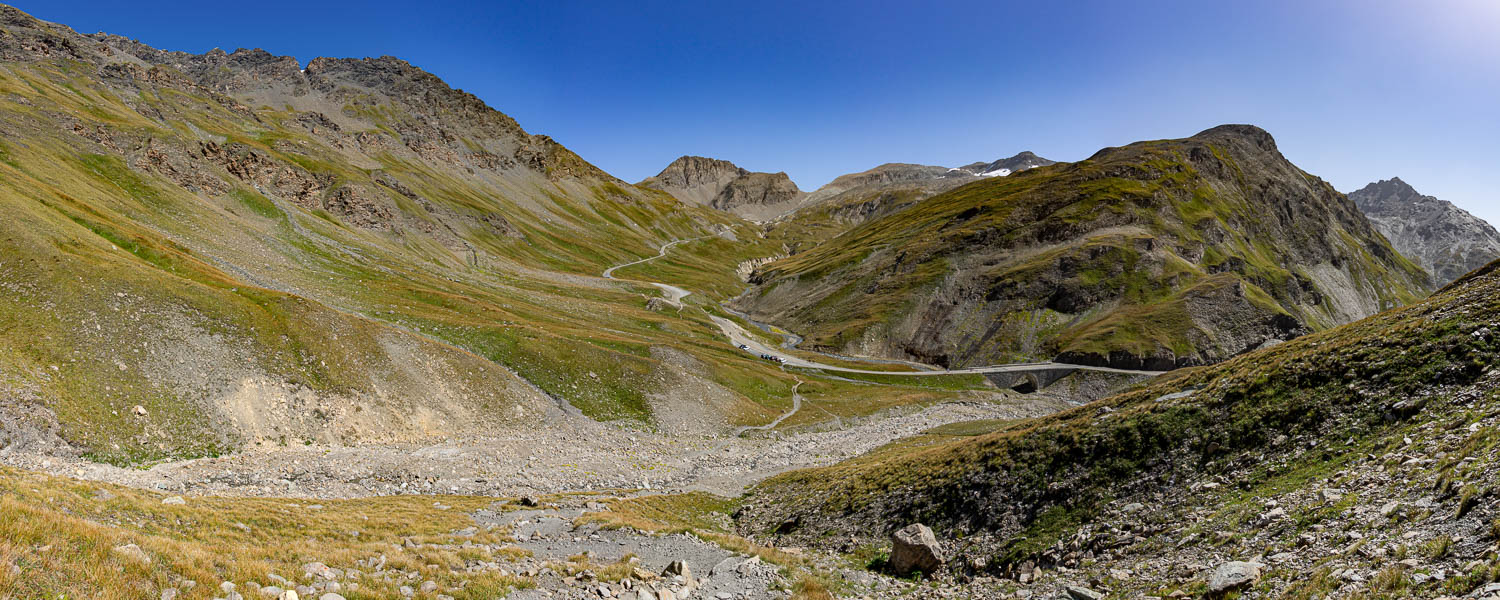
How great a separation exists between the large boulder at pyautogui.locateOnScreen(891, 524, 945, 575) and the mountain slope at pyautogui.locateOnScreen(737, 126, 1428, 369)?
94972mm

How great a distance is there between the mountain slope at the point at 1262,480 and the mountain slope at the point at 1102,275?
87.3m

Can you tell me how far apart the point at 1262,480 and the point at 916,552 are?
39.2 ft

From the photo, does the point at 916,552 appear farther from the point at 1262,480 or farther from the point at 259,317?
the point at 259,317

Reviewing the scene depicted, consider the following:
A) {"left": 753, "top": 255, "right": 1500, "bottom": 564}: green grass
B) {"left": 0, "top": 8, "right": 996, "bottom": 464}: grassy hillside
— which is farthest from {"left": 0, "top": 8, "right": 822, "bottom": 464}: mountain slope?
{"left": 753, "top": 255, "right": 1500, "bottom": 564}: green grass

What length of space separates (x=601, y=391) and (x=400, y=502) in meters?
28.2

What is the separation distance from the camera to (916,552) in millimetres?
22906

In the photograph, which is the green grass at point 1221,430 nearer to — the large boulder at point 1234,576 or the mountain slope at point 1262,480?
the mountain slope at point 1262,480

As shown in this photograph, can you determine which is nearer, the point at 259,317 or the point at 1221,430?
the point at 1221,430

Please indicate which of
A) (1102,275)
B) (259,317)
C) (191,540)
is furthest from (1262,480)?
(1102,275)

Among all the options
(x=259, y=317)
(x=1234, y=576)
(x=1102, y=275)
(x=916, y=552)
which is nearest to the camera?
(x=1234, y=576)

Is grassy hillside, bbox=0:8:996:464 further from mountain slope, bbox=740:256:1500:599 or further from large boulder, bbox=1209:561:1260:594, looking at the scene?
large boulder, bbox=1209:561:1260:594

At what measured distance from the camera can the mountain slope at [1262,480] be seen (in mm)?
13094

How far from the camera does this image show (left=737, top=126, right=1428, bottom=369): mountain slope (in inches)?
4279

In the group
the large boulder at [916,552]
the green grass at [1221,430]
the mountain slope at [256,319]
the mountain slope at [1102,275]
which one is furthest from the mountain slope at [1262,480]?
the mountain slope at [1102,275]
